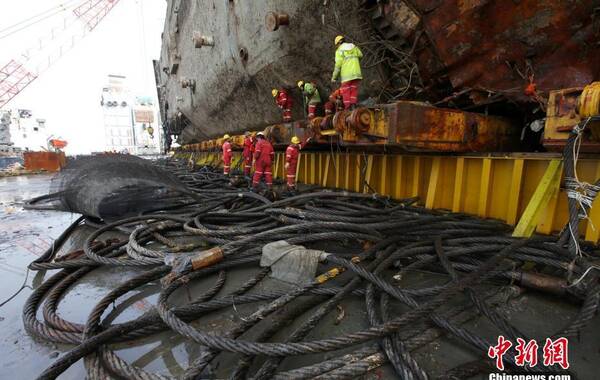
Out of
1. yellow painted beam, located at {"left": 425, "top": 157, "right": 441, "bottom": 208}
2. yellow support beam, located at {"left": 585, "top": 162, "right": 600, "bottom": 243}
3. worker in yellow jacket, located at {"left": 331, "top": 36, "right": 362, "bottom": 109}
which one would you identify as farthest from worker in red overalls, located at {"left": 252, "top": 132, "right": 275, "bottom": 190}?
yellow support beam, located at {"left": 585, "top": 162, "right": 600, "bottom": 243}

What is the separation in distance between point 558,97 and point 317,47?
3.16 meters

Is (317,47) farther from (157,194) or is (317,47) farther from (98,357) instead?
(98,357)

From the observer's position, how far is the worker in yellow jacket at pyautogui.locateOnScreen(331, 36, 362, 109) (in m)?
3.26

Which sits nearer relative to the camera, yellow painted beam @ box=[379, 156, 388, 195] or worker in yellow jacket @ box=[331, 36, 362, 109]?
worker in yellow jacket @ box=[331, 36, 362, 109]

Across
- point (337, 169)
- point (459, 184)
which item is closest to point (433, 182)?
point (459, 184)

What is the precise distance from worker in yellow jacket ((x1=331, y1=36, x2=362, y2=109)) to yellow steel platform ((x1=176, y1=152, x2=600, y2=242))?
1.09m

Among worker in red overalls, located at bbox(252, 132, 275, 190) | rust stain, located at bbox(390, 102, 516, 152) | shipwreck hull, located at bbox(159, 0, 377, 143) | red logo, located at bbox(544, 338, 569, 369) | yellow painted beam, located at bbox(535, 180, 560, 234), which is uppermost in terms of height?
shipwreck hull, located at bbox(159, 0, 377, 143)

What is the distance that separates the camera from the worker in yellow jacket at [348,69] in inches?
128

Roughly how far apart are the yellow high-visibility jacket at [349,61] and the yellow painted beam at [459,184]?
1.52 meters

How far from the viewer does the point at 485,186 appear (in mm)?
2980

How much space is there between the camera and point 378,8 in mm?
3150

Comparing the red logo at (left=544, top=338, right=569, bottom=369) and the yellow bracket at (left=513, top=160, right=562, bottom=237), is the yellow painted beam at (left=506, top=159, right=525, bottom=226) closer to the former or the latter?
the yellow bracket at (left=513, top=160, right=562, bottom=237)

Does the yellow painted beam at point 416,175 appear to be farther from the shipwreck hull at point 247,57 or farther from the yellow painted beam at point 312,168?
the yellow painted beam at point 312,168

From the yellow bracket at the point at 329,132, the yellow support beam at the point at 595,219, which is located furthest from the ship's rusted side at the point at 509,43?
the yellow bracket at the point at 329,132
